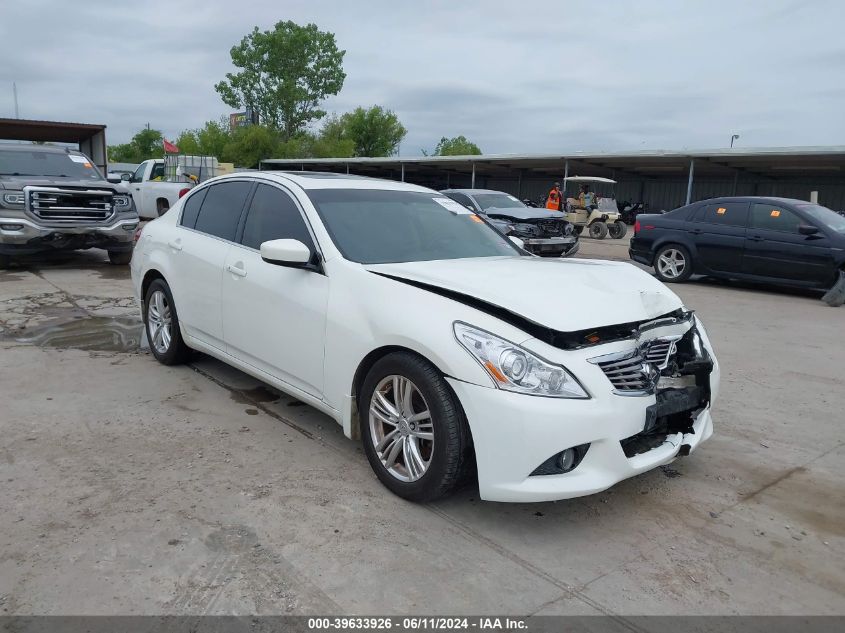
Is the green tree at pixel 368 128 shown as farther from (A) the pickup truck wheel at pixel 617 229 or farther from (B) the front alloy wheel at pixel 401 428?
(B) the front alloy wheel at pixel 401 428

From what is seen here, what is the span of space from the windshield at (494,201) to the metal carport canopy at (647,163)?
11.8 metres

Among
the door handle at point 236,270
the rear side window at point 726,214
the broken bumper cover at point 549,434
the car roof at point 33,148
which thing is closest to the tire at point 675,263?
the rear side window at point 726,214

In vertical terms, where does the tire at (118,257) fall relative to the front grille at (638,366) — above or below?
below

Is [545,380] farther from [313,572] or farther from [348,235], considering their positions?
[348,235]

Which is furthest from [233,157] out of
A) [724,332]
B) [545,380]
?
[545,380]

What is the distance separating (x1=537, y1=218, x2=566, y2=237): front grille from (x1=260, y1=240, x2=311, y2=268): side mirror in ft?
35.2

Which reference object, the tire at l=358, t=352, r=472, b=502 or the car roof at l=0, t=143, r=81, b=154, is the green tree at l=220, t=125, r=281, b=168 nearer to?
the car roof at l=0, t=143, r=81, b=154

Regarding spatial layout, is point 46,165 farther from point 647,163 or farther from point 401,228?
point 647,163

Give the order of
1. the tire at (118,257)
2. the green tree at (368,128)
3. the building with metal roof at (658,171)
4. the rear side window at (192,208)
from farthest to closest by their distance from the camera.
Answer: the green tree at (368,128) < the building with metal roof at (658,171) < the tire at (118,257) < the rear side window at (192,208)

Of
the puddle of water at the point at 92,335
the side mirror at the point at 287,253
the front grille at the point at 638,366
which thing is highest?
the side mirror at the point at 287,253

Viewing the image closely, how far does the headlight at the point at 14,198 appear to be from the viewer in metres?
9.75

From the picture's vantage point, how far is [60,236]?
10180mm

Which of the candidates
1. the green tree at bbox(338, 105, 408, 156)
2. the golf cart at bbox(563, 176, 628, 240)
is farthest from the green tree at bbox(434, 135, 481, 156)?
the golf cart at bbox(563, 176, 628, 240)

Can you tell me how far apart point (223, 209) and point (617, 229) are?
20331mm
